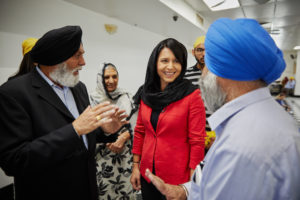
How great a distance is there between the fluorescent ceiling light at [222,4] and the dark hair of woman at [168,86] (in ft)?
8.76

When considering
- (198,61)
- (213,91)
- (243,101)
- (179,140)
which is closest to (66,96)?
(179,140)

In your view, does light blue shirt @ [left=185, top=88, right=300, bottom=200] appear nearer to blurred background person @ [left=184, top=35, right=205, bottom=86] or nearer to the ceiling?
blurred background person @ [left=184, top=35, right=205, bottom=86]

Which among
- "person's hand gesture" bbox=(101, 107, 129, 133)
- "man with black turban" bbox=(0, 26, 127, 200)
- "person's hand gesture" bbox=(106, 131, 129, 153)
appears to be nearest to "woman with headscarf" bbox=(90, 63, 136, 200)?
"person's hand gesture" bbox=(106, 131, 129, 153)

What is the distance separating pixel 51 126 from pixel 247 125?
1.08m

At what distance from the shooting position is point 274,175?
22.7 inches

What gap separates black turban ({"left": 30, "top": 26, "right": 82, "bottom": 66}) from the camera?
109 cm

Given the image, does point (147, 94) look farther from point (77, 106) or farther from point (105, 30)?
point (105, 30)

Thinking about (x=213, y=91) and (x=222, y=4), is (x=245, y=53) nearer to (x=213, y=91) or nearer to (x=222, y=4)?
(x=213, y=91)

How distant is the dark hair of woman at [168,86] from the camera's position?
141 centimetres

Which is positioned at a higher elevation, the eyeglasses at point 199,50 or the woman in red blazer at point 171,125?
the eyeglasses at point 199,50

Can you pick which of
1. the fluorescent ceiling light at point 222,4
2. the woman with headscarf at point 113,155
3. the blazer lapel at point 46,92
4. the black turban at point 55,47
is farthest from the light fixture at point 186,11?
the blazer lapel at point 46,92

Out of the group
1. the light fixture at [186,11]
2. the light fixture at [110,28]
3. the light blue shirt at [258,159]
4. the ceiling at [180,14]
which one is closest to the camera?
the light blue shirt at [258,159]

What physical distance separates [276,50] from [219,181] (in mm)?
613

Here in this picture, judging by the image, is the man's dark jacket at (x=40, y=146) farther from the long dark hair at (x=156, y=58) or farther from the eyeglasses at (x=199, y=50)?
the eyeglasses at (x=199, y=50)
